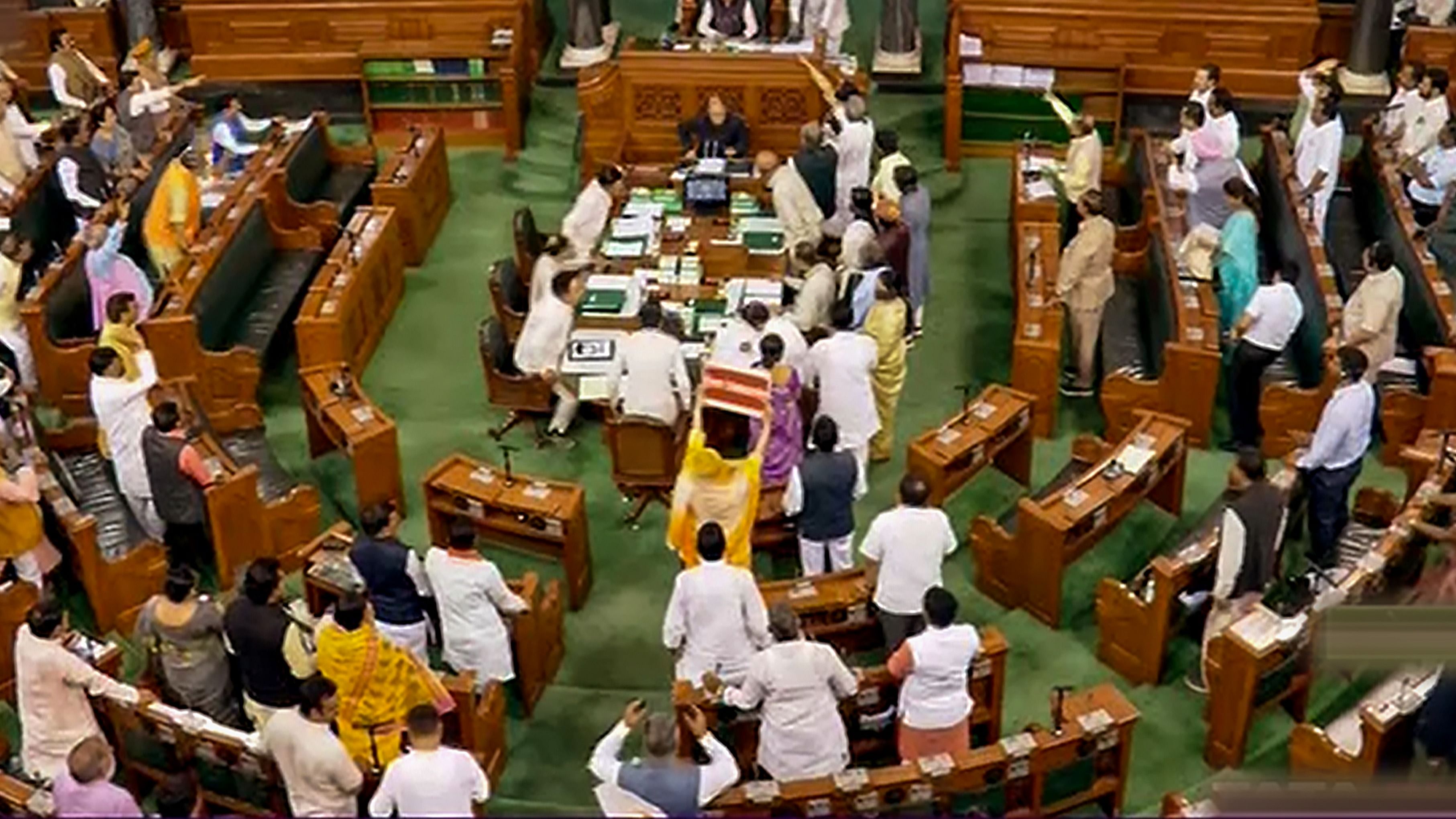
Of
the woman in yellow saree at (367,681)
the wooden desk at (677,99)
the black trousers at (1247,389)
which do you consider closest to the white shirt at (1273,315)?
the black trousers at (1247,389)

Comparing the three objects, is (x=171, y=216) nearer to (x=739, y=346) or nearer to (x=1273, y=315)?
(x=739, y=346)

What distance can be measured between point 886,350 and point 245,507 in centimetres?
377

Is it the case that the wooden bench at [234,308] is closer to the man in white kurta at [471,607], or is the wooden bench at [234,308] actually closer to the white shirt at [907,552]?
the man in white kurta at [471,607]

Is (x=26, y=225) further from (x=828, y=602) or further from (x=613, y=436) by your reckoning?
(x=828, y=602)

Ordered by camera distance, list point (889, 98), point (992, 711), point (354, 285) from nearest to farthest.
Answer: point (992, 711) < point (354, 285) < point (889, 98)

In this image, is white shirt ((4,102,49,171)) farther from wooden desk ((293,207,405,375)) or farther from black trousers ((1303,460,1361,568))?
black trousers ((1303,460,1361,568))

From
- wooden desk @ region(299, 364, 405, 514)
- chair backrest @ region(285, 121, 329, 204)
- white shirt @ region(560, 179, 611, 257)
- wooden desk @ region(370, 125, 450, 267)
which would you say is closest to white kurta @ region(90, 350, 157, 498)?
wooden desk @ region(299, 364, 405, 514)

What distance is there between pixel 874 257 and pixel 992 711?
340 centimetres

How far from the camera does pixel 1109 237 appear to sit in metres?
11.3

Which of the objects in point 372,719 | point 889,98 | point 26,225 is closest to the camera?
point 372,719

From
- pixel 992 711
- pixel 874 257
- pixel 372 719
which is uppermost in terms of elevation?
pixel 874 257

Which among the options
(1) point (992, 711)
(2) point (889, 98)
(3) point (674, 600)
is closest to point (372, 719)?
(3) point (674, 600)

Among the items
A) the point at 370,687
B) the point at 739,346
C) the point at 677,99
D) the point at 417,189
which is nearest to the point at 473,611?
the point at 370,687

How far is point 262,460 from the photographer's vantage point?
11102mm
